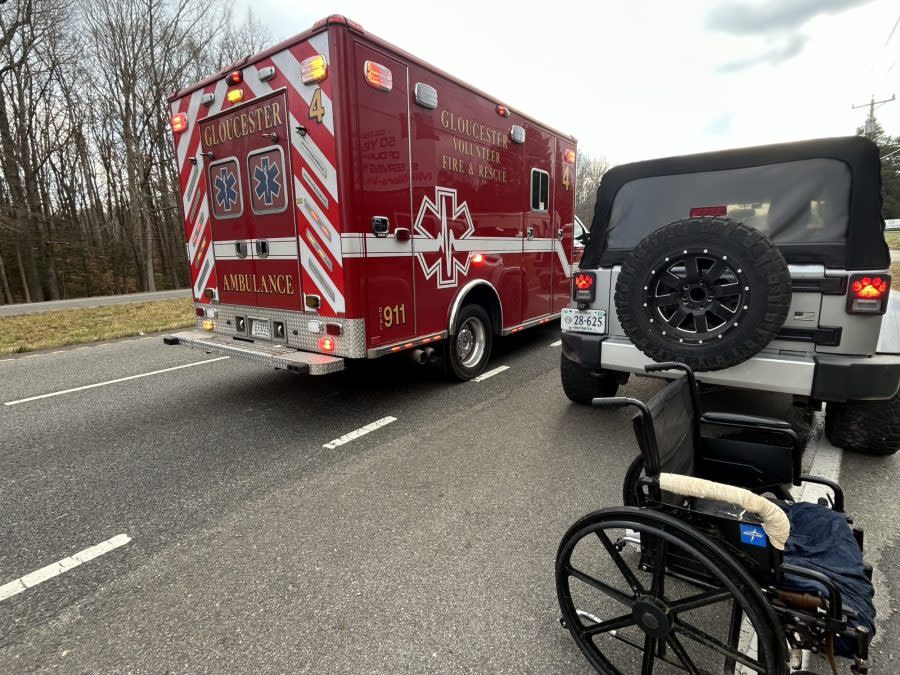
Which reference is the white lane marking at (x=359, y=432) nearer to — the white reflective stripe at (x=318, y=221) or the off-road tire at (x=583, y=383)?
the white reflective stripe at (x=318, y=221)

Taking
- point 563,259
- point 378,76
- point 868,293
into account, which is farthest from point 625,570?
point 563,259

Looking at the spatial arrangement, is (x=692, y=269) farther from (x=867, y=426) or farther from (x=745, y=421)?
(x=867, y=426)

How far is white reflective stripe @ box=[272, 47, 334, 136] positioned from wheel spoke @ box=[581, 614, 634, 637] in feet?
11.7

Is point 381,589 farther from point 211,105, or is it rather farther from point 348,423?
point 211,105

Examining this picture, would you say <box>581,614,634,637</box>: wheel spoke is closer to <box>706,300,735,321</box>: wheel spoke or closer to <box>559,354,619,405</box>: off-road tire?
<box>706,300,735,321</box>: wheel spoke

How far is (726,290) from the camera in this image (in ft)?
9.29

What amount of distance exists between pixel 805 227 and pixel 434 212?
290cm

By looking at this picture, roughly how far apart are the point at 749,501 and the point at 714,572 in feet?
0.78

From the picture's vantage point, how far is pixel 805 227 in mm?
3061

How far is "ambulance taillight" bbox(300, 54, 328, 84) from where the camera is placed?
369 centimetres

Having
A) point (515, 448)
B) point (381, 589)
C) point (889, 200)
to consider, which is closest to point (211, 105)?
point (515, 448)

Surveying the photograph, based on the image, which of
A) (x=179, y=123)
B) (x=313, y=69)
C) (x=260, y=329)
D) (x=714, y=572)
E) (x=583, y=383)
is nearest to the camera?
(x=714, y=572)

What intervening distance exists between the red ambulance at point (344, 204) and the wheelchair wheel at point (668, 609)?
2701 millimetres

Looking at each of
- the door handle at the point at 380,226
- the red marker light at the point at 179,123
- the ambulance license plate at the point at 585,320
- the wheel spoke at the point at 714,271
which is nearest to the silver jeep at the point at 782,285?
the wheel spoke at the point at 714,271
